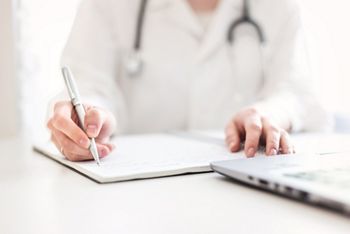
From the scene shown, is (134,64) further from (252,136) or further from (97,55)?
(252,136)

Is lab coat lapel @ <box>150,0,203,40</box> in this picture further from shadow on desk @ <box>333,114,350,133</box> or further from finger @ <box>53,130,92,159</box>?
finger @ <box>53,130,92,159</box>

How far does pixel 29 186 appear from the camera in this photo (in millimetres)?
566

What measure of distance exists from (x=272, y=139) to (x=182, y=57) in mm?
623

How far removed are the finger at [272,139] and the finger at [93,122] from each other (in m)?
0.23

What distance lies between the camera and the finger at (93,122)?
25.7 inches

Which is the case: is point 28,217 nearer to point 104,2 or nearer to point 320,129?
point 320,129

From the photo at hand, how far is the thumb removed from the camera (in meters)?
0.65

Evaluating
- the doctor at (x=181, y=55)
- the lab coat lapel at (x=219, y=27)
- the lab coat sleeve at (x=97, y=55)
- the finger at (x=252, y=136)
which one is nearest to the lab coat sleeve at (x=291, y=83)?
the doctor at (x=181, y=55)

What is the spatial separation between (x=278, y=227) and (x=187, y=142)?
0.50 meters

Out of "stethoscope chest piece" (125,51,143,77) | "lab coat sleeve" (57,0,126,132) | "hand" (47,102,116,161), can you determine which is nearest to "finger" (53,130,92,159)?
"hand" (47,102,116,161)

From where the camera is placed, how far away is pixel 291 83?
3.65ft

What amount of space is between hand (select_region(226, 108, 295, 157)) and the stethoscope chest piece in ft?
1.69

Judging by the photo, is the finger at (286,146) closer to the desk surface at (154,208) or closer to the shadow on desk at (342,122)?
the desk surface at (154,208)

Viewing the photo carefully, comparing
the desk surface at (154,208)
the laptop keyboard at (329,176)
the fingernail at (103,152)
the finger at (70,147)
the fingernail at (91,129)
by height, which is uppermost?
the fingernail at (91,129)
